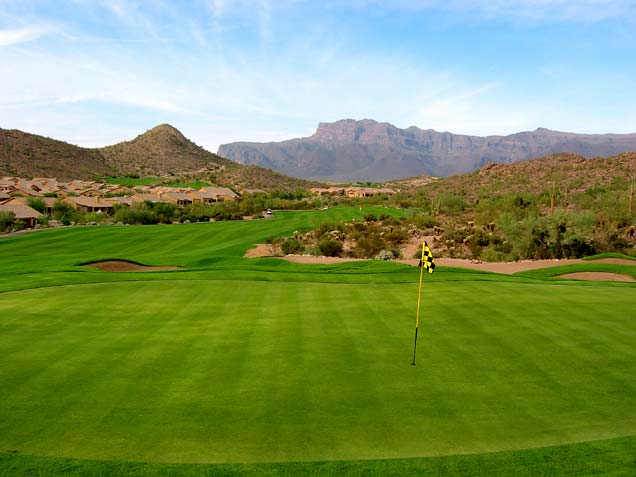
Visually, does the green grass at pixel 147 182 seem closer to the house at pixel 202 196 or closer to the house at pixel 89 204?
the house at pixel 202 196

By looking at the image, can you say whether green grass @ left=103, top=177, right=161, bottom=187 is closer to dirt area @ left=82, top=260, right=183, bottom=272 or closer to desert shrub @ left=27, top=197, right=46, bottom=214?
desert shrub @ left=27, top=197, right=46, bottom=214

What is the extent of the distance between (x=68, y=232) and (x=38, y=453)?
44.8 meters

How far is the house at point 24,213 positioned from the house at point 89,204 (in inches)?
491

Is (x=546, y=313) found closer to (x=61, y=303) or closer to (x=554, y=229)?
(x=61, y=303)

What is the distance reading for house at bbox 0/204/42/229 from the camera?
56112 mm

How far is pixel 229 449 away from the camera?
6.03 meters

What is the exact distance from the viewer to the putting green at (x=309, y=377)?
20.7 feet

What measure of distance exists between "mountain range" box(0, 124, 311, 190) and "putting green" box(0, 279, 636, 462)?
11026 centimetres

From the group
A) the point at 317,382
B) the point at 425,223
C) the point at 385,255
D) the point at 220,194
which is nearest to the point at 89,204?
the point at 220,194

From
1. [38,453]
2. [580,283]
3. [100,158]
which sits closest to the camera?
[38,453]

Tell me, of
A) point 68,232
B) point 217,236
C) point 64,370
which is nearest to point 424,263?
point 64,370

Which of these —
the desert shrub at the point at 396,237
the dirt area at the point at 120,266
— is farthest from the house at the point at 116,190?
the dirt area at the point at 120,266

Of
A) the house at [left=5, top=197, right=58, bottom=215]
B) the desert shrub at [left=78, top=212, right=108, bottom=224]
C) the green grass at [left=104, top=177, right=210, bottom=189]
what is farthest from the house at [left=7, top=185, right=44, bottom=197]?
the green grass at [left=104, top=177, right=210, bottom=189]

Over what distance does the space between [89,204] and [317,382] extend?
71.7 metres
